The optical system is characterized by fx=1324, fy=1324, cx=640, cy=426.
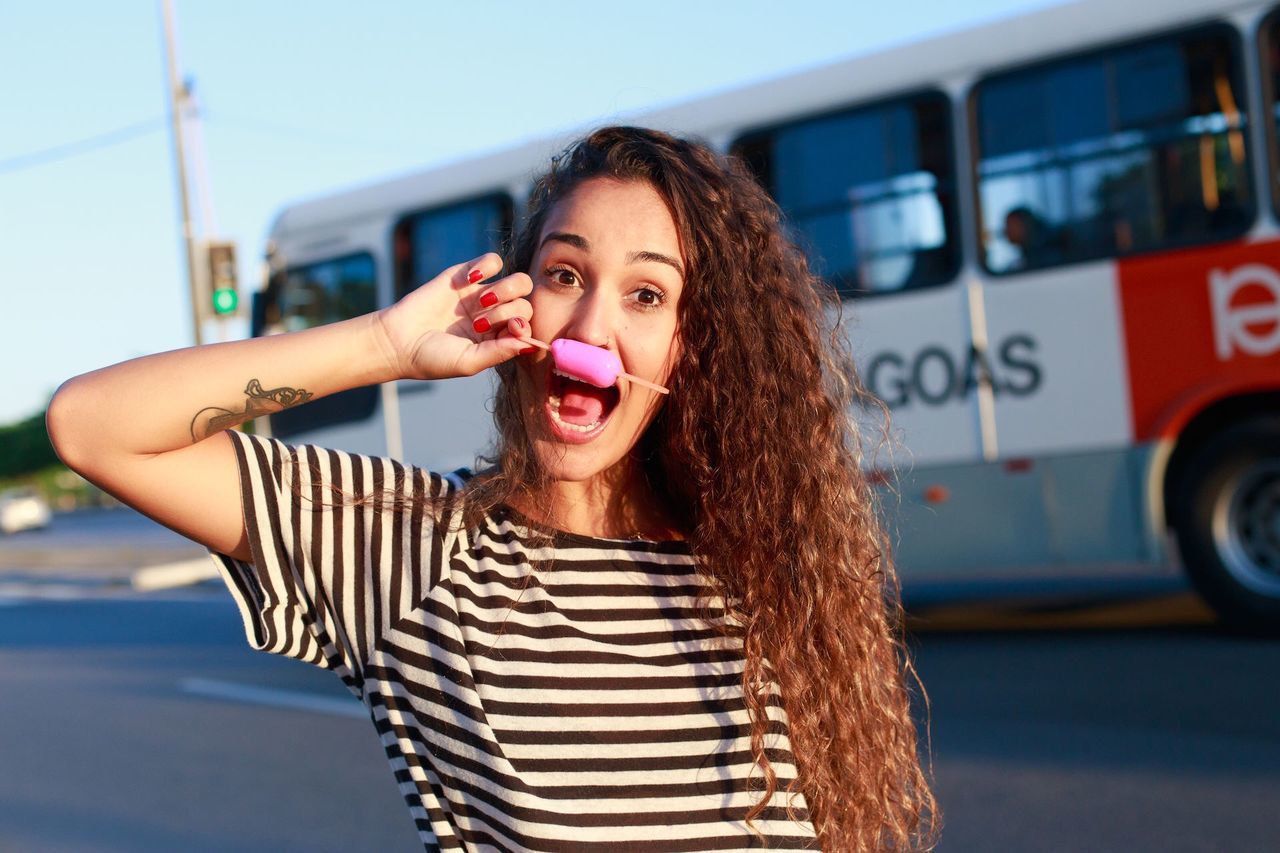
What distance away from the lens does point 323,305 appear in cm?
1073

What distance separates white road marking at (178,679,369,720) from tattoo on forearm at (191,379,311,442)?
5830 mm

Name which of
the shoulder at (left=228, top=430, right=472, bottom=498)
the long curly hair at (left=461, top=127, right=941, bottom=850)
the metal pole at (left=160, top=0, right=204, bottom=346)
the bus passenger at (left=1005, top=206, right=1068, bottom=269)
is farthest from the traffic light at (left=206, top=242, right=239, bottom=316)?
the shoulder at (left=228, top=430, right=472, bottom=498)

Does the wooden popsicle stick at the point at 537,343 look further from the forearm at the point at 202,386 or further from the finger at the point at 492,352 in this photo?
the forearm at the point at 202,386

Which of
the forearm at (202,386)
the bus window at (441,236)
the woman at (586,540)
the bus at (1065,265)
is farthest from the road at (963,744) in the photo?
the bus window at (441,236)

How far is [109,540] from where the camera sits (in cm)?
2669

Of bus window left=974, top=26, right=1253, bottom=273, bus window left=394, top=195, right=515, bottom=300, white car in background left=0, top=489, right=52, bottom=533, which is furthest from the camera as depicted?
white car in background left=0, top=489, right=52, bottom=533

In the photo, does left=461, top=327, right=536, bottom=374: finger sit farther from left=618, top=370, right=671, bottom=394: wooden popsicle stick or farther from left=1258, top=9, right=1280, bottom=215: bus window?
left=1258, top=9, right=1280, bottom=215: bus window

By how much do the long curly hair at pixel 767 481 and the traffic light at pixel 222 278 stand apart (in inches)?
499

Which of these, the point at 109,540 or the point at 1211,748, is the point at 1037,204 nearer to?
the point at 1211,748

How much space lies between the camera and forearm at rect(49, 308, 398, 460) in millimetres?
1601

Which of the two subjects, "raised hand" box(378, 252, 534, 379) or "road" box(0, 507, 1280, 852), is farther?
"road" box(0, 507, 1280, 852)

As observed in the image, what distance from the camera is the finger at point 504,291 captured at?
1.68m

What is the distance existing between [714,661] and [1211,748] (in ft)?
14.7

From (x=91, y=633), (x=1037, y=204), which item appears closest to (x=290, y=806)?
(x=1037, y=204)
